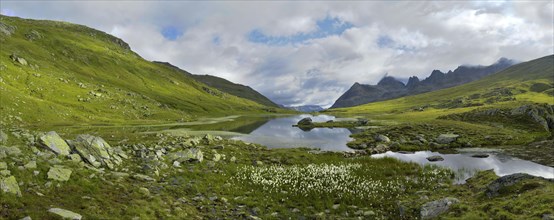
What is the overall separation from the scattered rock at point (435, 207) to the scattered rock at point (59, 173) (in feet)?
69.9

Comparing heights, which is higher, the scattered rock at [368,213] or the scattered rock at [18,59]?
the scattered rock at [18,59]

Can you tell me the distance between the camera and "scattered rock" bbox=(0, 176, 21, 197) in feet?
48.1

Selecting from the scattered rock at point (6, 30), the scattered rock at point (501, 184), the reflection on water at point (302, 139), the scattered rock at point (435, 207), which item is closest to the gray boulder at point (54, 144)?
the scattered rock at point (435, 207)

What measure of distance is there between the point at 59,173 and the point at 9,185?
3346 mm

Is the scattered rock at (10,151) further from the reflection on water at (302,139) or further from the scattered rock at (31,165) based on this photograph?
the reflection on water at (302,139)

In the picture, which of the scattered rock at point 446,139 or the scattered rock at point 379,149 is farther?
the scattered rock at point 446,139

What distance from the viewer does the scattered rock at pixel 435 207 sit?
63.3 ft

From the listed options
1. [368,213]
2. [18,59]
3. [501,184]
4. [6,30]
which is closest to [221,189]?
[368,213]

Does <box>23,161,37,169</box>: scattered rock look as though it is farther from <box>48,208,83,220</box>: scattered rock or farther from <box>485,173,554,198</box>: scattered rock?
<box>485,173,554,198</box>: scattered rock

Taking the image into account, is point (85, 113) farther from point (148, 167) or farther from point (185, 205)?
point (185, 205)

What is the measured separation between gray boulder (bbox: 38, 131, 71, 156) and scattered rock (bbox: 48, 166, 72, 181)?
3905 millimetres

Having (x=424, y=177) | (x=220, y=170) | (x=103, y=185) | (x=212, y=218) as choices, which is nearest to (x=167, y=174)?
(x=220, y=170)

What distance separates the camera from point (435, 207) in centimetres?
1998

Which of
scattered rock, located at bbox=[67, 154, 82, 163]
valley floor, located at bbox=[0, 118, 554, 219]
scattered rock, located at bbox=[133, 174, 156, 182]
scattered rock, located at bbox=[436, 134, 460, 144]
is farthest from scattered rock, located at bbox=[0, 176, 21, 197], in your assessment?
scattered rock, located at bbox=[436, 134, 460, 144]
